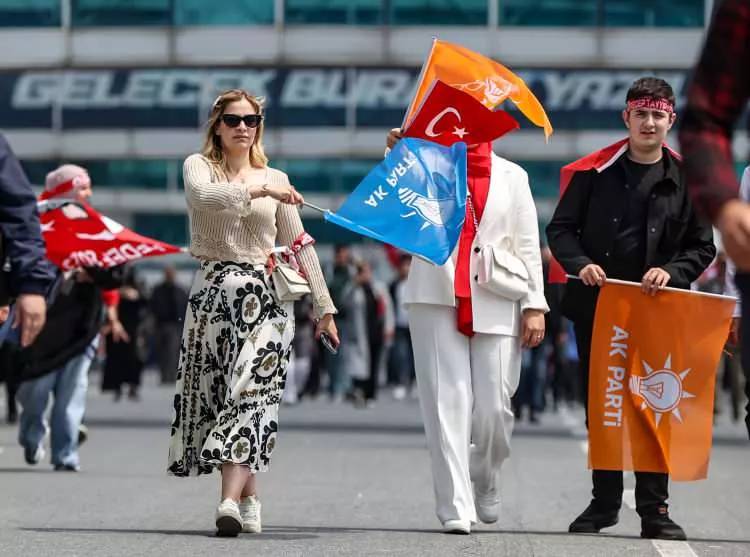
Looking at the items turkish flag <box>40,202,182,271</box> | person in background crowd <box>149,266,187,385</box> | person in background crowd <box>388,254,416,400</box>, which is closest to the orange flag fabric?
turkish flag <box>40,202,182,271</box>

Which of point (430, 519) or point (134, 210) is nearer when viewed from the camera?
point (430, 519)

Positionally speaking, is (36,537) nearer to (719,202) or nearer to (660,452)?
(660,452)

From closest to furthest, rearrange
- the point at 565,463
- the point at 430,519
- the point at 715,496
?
the point at 430,519
the point at 715,496
the point at 565,463

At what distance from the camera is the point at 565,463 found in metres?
13.5

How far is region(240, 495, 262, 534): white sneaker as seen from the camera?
8266 millimetres

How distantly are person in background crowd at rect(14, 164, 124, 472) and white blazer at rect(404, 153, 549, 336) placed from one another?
13.8ft

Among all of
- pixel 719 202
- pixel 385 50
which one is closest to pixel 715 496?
pixel 719 202

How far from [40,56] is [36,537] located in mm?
33215

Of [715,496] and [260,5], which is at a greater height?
[260,5]

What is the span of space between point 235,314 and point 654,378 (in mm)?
1802

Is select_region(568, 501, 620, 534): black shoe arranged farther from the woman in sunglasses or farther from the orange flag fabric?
the orange flag fabric

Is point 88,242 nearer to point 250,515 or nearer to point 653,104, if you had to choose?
point 250,515

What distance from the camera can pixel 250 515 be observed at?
27.2 ft

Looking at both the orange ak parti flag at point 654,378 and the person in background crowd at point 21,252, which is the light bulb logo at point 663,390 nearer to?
the orange ak parti flag at point 654,378
